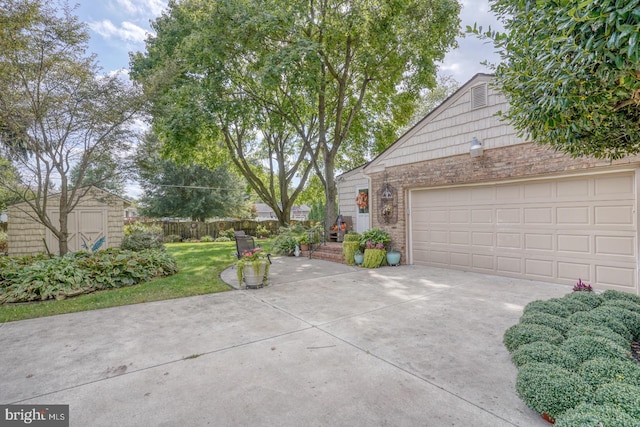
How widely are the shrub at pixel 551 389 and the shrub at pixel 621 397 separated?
0.09m

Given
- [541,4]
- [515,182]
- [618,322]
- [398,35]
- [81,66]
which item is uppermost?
[398,35]

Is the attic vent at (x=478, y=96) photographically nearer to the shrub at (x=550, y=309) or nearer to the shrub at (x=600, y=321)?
the shrub at (x=550, y=309)

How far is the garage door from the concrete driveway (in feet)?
2.63

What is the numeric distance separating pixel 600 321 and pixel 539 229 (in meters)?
3.63

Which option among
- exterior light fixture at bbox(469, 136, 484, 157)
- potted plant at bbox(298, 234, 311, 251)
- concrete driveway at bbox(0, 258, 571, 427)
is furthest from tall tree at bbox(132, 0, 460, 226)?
concrete driveway at bbox(0, 258, 571, 427)

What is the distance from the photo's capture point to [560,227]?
230 inches

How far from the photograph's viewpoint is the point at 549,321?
123 inches

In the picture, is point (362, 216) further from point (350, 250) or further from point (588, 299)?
point (588, 299)

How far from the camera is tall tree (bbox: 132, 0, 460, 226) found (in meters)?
→ 8.93

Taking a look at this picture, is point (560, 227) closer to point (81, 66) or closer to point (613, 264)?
point (613, 264)

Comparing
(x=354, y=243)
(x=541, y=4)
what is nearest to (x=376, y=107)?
(x=354, y=243)

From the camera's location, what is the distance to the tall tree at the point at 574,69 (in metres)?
1.49

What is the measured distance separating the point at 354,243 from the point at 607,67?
7235mm

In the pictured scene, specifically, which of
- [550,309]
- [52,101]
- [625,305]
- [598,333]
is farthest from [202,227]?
[598,333]
